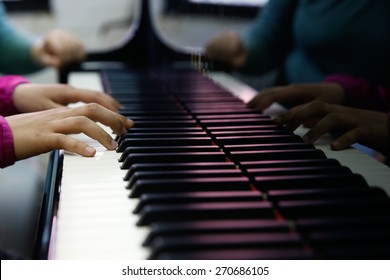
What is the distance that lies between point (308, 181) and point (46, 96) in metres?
0.71

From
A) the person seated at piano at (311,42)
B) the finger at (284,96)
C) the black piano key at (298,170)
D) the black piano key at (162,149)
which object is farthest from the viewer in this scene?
the person seated at piano at (311,42)

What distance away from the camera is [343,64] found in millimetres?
1518

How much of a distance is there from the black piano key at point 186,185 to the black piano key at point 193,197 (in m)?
0.02

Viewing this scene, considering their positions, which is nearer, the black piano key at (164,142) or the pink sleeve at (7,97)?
the black piano key at (164,142)

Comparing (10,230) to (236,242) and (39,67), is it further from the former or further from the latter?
(236,242)

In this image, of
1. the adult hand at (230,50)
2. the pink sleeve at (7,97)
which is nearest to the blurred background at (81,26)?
the adult hand at (230,50)

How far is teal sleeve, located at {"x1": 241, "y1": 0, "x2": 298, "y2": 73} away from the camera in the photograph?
5.90 feet

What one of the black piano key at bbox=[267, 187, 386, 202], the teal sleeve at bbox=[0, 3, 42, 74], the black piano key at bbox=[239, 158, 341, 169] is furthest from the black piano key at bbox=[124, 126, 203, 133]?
the teal sleeve at bbox=[0, 3, 42, 74]

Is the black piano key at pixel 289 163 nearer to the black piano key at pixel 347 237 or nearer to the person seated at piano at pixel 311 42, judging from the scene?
the black piano key at pixel 347 237

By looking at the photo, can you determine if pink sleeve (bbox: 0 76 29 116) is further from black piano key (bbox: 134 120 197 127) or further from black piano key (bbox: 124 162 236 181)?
black piano key (bbox: 124 162 236 181)

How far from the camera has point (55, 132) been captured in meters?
0.93

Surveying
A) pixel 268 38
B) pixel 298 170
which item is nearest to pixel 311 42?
pixel 268 38

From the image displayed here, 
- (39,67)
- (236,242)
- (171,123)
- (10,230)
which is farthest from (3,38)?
(236,242)

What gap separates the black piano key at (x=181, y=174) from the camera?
76 cm
